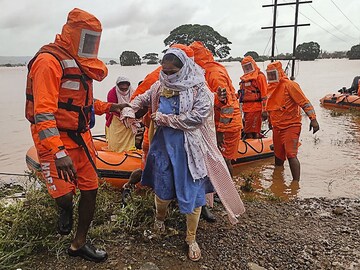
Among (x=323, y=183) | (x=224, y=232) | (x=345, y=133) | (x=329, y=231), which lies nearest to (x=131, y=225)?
(x=224, y=232)

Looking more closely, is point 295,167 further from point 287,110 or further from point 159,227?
point 159,227

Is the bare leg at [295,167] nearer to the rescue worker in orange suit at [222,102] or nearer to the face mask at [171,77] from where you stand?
the rescue worker in orange suit at [222,102]

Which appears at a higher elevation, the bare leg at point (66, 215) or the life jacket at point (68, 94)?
the life jacket at point (68, 94)

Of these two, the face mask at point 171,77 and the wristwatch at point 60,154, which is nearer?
the wristwatch at point 60,154

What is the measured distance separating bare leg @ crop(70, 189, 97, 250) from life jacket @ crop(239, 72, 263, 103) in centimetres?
521

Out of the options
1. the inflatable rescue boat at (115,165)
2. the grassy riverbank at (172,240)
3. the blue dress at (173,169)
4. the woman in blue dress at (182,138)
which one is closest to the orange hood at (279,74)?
the inflatable rescue boat at (115,165)

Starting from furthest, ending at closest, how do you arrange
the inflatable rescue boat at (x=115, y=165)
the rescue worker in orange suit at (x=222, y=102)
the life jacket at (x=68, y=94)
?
1. the inflatable rescue boat at (x=115, y=165)
2. the rescue worker in orange suit at (x=222, y=102)
3. the life jacket at (x=68, y=94)

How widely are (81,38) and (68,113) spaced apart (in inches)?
20.3

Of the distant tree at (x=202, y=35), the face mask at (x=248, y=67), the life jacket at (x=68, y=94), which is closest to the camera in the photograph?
the life jacket at (x=68, y=94)

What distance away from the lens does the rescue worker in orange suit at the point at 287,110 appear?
5395 millimetres

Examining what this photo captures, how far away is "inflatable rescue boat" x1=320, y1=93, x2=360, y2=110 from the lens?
573 inches

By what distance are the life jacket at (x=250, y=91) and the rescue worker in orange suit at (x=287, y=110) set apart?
1.59 metres

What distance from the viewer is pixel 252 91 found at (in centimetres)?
736

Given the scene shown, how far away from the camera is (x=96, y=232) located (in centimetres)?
308
